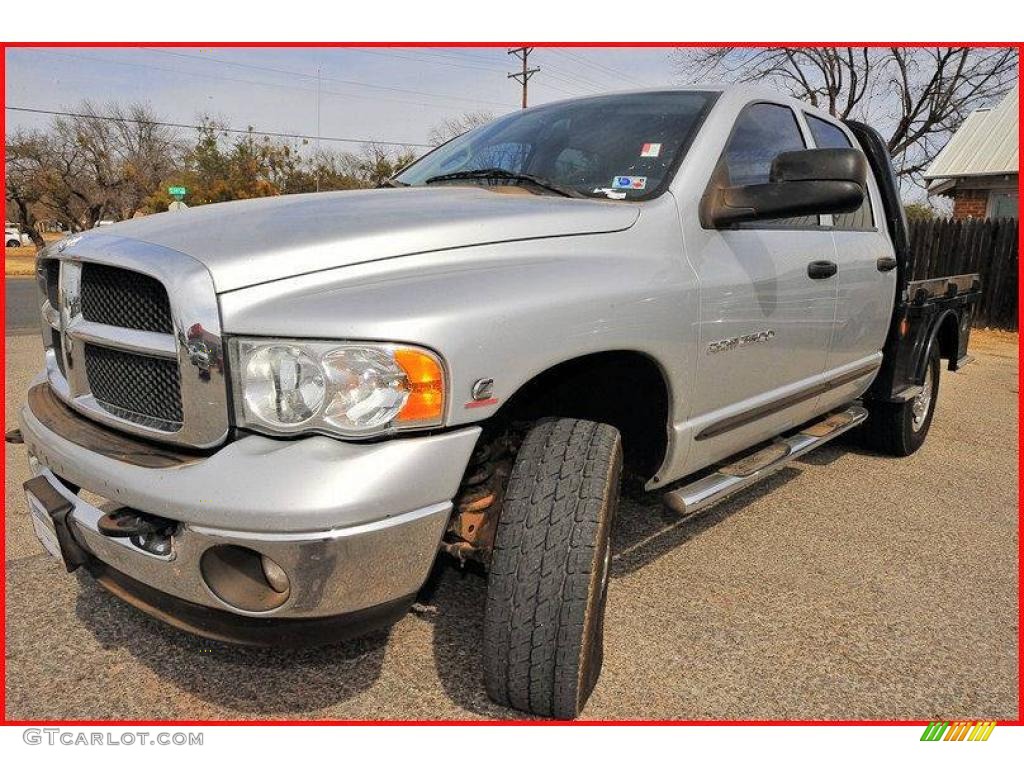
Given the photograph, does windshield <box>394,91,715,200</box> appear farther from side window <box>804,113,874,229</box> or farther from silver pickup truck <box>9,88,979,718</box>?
side window <box>804,113,874,229</box>

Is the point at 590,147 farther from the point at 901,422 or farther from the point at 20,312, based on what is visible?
the point at 20,312

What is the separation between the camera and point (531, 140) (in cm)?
313

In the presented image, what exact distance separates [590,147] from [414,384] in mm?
1572

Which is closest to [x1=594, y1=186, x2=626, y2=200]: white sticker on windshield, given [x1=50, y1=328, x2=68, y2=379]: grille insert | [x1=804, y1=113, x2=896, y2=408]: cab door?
[x1=804, y1=113, x2=896, y2=408]: cab door

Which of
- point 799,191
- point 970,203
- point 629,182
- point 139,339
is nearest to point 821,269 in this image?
point 799,191

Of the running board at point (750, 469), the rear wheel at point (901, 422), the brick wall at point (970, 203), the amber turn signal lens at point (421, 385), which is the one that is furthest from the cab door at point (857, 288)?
the brick wall at point (970, 203)

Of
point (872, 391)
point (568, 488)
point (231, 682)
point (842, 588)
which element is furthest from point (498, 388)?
point (872, 391)

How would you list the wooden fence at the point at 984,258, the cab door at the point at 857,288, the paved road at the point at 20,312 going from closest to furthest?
the cab door at the point at 857,288 → the paved road at the point at 20,312 → the wooden fence at the point at 984,258

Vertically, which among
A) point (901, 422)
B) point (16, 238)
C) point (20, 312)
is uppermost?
point (901, 422)

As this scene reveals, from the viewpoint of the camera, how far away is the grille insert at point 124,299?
1.84m

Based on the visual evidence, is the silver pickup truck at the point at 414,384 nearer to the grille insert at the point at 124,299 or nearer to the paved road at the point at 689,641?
the grille insert at the point at 124,299

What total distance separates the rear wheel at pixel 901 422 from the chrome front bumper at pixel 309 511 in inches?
146

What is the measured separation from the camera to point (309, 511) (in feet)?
5.18
